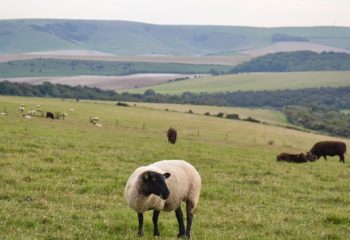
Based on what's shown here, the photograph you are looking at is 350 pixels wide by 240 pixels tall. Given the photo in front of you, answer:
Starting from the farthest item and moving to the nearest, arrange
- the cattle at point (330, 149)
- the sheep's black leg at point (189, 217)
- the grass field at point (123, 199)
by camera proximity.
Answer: the cattle at point (330, 149) < the grass field at point (123, 199) < the sheep's black leg at point (189, 217)

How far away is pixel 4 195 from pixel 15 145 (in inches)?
451

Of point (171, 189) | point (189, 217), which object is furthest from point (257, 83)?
point (171, 189)

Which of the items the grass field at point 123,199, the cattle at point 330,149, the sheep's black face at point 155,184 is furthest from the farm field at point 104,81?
the sheep's black face at point 155,184

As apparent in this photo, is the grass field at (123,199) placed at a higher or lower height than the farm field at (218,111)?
higher

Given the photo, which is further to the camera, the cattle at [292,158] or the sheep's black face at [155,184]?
the cattle at [292,158]

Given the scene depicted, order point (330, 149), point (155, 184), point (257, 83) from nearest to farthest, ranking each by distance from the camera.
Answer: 1. point (155, 184)
2. point (330, 149)
3. point (257, 83)

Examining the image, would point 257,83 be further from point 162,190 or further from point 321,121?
point 162,190

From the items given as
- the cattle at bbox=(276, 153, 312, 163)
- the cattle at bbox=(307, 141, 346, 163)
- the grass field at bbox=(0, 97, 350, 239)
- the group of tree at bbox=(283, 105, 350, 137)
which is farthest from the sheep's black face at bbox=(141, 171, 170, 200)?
the group of tree at bbox=(283, 105, 350, 137)

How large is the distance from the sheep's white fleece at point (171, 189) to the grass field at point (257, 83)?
13954 centimetres

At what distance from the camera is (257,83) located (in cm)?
17400

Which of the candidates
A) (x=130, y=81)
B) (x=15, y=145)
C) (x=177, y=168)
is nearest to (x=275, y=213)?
(x=177, y=168)

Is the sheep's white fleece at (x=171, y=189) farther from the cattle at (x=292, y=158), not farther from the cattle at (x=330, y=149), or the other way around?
the cattle at (x=330, y=149)

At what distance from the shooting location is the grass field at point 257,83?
16488 cm

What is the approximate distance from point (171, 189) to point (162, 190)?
0.67m
